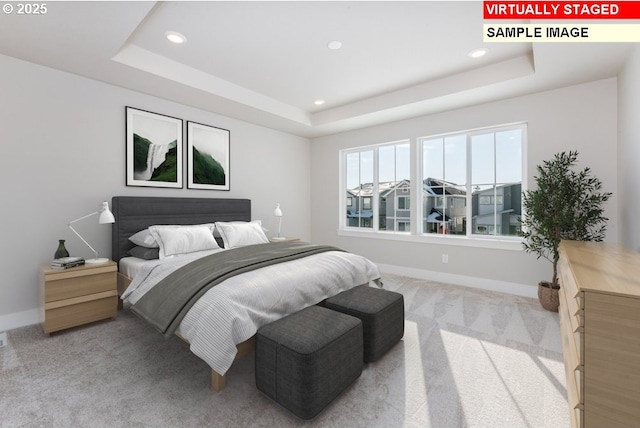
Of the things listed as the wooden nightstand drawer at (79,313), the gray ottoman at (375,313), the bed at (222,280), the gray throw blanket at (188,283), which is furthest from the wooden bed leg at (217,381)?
the wooden nightstand drawer at (79,313)

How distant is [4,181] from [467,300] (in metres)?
4.94

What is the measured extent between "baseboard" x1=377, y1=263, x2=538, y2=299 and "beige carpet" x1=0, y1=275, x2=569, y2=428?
2.96ft

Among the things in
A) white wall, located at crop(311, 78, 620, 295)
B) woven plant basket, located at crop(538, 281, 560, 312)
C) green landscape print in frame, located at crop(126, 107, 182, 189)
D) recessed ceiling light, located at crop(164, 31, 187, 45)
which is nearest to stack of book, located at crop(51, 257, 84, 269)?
green landscape print in frame, located at crop(126, 107, 182, 189)

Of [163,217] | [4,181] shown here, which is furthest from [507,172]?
[4,181]

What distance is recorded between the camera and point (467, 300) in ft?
11.4

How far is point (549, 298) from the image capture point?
308 centimetres

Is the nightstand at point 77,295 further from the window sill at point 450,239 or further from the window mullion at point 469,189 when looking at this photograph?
the window mullion at point 469,189

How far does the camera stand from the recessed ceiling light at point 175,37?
2.57 metres

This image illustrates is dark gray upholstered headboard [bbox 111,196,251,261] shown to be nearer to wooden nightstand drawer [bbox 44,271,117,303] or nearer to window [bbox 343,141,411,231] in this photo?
wooden nightstand drawer [bbox 44,271,117,303]

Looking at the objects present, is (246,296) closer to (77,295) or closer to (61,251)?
(77,295)

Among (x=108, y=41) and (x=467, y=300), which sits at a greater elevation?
(x=108, y=41)

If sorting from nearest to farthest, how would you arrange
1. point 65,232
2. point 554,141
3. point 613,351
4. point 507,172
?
point 613,351 → point 65,232 → point 554,141 → point 507,172

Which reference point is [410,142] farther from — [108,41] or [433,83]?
[108,41]

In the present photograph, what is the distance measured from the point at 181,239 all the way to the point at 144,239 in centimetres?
38
